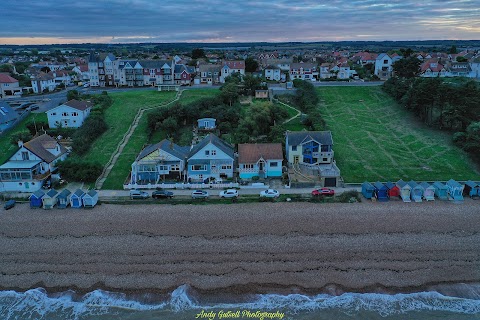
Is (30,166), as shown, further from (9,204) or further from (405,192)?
(405,192)

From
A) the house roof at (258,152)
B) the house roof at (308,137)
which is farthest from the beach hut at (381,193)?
the house roof at (258,152)

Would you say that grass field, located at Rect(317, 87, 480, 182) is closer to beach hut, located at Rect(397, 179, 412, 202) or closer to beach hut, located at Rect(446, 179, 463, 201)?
beach hut, located at Rect(446, 179, 463, 201)

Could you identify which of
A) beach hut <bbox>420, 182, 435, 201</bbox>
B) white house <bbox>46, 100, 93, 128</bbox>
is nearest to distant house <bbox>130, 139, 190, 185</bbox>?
white house <bbox>46, 100, 93, 128</bbox>

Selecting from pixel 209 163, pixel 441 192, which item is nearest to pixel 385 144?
pixel 441 192

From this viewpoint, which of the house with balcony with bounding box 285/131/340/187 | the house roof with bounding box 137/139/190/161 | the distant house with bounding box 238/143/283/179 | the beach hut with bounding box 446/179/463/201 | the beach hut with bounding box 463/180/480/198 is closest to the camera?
the beach hut with bounding box 446/179/463/201

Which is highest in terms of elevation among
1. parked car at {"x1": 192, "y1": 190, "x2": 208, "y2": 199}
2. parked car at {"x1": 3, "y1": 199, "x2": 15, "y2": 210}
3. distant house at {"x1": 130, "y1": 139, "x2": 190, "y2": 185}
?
distant house at {"x1": 130, "y1": 139, "x2": 190, "y2": 185}

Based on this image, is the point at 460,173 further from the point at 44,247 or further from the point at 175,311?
the point at 44,247
